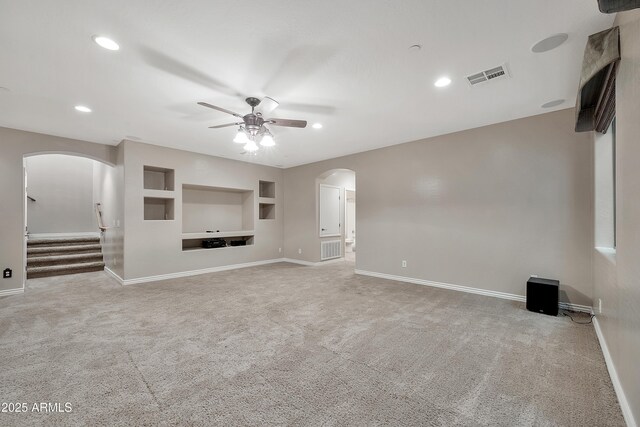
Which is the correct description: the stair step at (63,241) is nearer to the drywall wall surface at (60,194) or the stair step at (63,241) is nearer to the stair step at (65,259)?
the stair step at (65,259)

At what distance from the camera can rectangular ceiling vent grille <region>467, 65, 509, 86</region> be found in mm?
2717

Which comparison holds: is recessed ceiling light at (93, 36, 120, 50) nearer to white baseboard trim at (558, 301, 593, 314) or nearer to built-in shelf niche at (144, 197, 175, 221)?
built-in shelf niche at (144, 197, 175, 221)

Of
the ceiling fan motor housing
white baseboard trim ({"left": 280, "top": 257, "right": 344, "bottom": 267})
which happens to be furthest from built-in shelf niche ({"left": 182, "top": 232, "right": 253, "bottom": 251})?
the ceiling fan motor housing

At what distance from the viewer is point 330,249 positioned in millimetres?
7652

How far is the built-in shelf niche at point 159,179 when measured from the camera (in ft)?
19.1

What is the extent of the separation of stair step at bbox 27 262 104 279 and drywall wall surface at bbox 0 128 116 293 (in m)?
1.22

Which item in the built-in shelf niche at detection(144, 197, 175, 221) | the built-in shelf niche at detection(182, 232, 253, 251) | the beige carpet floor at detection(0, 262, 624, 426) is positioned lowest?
the beige carpet floor at detection(0, 262, 624, 426)

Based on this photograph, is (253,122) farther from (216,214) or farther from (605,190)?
(216,214)

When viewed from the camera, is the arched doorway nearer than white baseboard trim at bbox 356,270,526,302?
No

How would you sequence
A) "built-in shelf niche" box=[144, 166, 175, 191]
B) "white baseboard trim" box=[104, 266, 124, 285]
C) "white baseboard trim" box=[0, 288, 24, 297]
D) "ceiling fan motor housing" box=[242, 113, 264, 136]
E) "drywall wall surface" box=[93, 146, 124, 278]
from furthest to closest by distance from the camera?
"built-in shelf niche" box=[144, 166, 175, 191] → "drywall wall surface" box=[93, 146, 124, 278] → "white baseboard trim" box=[104, 266, 124, 285] → "white baseboard trim" box=[0, 288, 24, 297] → "ceiling fan motor housing" box=[242, 113, 264, 136]

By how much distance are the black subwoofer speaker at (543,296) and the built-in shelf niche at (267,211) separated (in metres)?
5.93

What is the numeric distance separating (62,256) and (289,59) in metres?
7.19

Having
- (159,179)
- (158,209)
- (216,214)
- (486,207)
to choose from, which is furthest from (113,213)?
(486,207)

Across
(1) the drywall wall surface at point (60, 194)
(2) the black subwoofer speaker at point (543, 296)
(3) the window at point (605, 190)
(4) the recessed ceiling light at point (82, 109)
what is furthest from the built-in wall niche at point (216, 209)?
(3) the window at point (605, 190)
